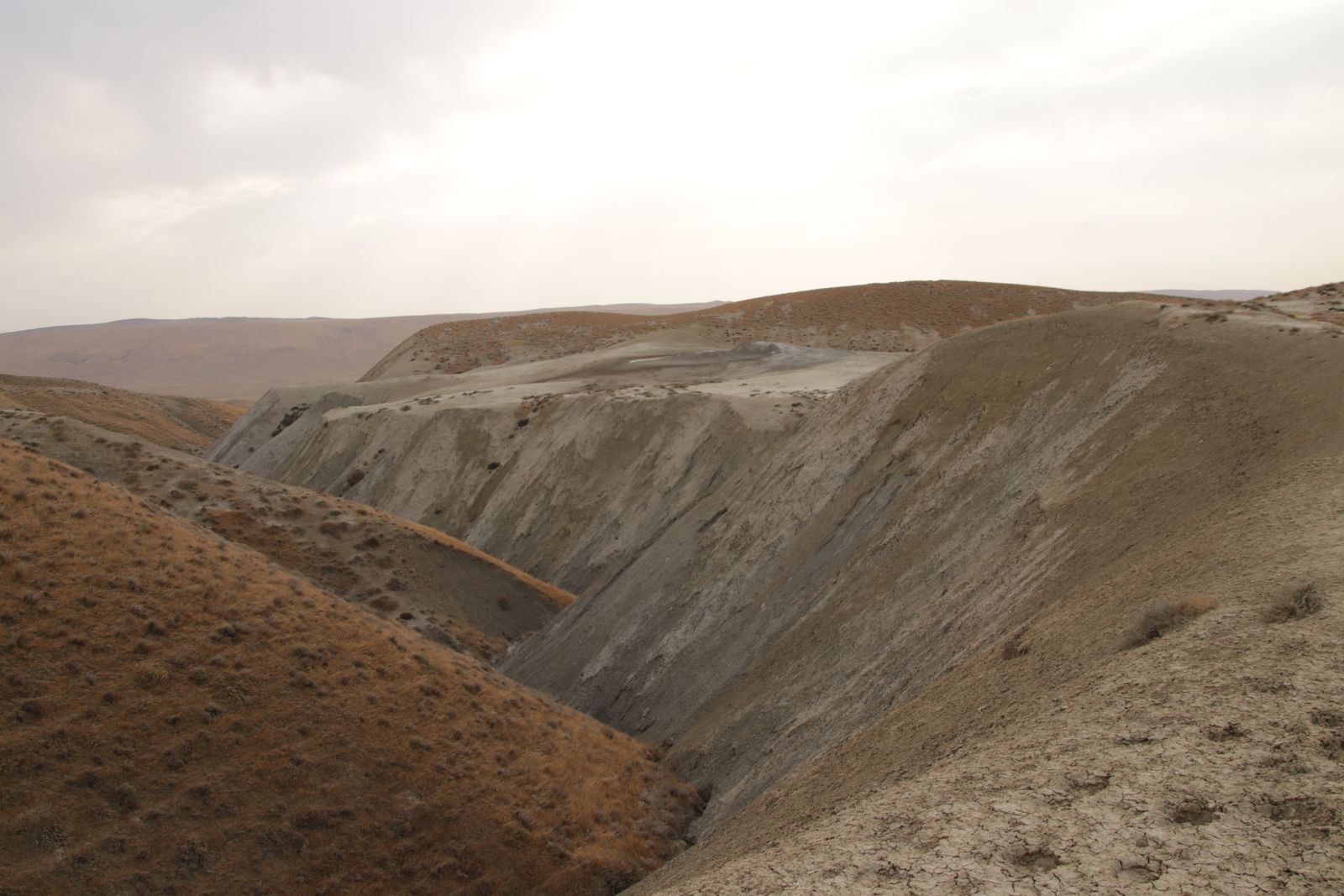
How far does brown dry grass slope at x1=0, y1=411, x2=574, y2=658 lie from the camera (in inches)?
1027

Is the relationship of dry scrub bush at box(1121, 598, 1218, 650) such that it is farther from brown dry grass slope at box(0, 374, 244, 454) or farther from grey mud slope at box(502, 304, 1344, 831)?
brown dry grass slope at box(0, 374, 244, 454)

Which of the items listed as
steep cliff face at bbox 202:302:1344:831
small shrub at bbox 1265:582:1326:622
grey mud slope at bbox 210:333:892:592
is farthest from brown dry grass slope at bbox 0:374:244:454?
small shrub at bbox 1265:582:1326:622

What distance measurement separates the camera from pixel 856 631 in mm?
16516

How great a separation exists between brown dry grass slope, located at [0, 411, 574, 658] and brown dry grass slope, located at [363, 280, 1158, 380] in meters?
36.8

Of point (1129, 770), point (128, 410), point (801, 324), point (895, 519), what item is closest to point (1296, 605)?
point (1129, 770)

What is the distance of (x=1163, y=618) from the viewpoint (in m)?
9.23

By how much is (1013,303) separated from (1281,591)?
211 ft

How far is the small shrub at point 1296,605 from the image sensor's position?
823 cm

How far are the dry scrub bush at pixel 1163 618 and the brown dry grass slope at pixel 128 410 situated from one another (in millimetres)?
61014

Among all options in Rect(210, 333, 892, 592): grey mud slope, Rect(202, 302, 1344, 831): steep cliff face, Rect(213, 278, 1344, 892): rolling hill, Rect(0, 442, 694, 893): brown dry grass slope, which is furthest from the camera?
Rect(210, 333, 892, 592): grey mud slope

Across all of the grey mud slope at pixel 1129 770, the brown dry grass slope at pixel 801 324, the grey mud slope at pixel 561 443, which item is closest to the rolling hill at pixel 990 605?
the grey mud slope at pixel 1129 770

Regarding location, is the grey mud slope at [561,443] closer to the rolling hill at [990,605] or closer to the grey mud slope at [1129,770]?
the rolling hill at [990,605]

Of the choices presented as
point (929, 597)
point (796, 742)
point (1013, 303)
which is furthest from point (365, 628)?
point (1013, 303)

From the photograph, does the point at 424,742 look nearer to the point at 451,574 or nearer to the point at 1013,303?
the point at 451,574
